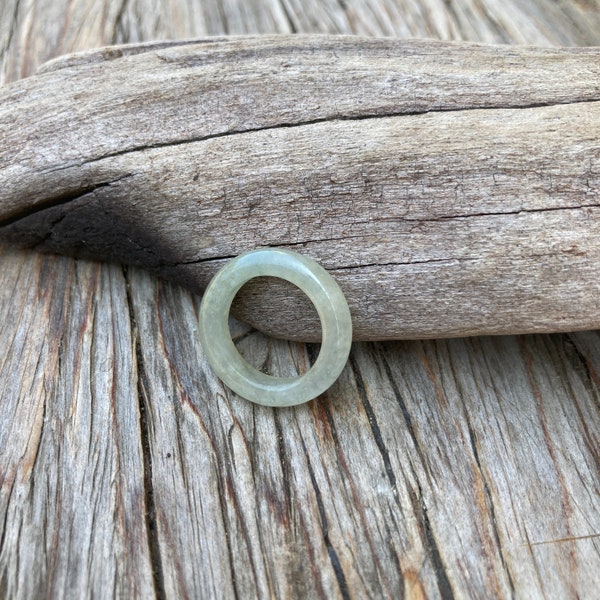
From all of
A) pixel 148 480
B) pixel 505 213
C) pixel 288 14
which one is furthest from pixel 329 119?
pixel 288 14

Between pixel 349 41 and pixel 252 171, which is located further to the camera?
pixel 349 41

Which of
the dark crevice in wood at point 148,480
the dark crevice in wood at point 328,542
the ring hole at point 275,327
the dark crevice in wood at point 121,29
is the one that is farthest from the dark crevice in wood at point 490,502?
the dark crevice in wood at point 121,29

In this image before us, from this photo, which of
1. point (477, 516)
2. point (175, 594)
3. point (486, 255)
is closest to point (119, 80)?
point (486, 255)

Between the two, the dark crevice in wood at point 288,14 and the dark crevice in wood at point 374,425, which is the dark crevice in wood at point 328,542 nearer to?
→ the dark crevice in wood at point 374,425

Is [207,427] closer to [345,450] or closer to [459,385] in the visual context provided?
[345,450]

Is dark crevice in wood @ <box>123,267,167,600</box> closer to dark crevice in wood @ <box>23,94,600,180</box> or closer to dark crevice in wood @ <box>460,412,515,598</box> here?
dark crevice in wood @ <box>23,94,600,180</box>

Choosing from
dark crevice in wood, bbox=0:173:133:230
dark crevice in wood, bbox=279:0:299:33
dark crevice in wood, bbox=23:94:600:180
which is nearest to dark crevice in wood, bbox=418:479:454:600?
dark crevice in wood, bbox=23:94:600:180
